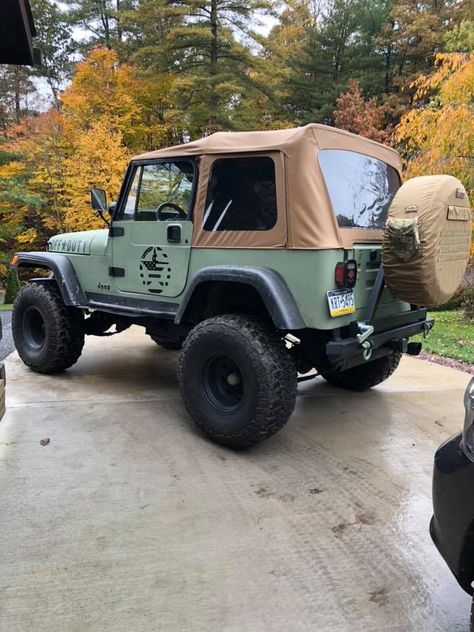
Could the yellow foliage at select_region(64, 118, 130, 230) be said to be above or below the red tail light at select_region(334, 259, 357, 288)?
above

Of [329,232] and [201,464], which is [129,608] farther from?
[329,232]

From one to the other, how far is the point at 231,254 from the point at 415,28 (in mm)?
19799

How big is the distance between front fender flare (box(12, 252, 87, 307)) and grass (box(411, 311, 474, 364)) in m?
4.54

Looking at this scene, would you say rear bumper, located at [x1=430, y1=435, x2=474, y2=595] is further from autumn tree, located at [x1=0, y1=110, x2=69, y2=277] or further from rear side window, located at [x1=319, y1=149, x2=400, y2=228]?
autumn tree, located at [x1=0, y1=110, x2=69, y2=277]

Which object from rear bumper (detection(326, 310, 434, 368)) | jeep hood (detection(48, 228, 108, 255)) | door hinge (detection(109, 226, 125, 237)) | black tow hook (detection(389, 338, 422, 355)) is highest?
door hinge (detection(109, 226, 125, 237))

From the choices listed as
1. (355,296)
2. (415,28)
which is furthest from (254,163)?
(415,28)

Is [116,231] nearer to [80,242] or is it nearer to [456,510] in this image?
[80,242]

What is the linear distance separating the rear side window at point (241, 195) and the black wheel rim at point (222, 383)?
0.95m

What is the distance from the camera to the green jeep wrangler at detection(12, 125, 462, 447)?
10.1 ft

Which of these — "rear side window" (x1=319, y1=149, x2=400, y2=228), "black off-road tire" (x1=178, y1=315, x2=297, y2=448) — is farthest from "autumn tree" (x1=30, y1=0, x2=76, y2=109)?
"black off-road tire" (x1=178, y1=315, x2=297, y2=448)

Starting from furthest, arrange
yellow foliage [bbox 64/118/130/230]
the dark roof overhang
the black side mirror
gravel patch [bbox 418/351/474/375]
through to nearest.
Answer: yellow foliage [bbox 64/118/130/230]
gravel patch [bbox 418/351/474/375]
the black side mirror
the dark roof overhang

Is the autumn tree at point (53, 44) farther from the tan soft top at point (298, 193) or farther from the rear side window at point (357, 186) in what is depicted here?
the tan soft top at point (298, 193)

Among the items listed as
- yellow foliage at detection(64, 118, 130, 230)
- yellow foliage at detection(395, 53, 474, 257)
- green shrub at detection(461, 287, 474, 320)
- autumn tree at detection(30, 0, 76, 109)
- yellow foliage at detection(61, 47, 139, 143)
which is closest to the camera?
yellow foliage at detection(395, 53, 474, 257)

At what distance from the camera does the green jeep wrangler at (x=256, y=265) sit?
3064 millimetres
